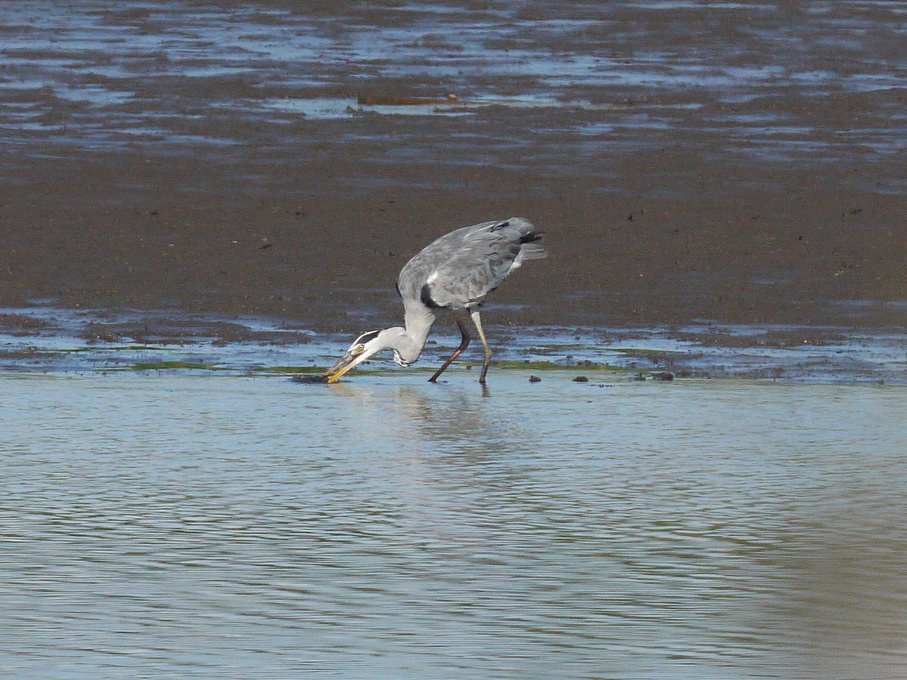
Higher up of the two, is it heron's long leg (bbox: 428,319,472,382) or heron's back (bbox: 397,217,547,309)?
heron's back (bbox: 397,217,547,309)

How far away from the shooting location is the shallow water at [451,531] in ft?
16.2

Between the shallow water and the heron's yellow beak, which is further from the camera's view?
the heron's yellow beak

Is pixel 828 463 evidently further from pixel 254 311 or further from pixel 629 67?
pixel 629 67

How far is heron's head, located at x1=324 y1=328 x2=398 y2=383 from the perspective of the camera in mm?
10188

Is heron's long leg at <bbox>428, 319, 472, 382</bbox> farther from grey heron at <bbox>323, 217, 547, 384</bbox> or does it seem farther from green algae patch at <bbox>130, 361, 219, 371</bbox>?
green algae patch at <bbox>130, 361, 219, 371</bbox>

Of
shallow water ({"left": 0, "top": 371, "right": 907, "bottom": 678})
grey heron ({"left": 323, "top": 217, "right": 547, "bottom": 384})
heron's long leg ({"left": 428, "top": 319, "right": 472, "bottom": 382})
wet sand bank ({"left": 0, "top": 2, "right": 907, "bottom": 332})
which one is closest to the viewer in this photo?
shallow water ({"left": 0, "top": 371, "right": 907, "bottom": 678})

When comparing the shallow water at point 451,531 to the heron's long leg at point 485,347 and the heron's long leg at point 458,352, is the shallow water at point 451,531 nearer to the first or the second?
the heron's long leg at point 485,347

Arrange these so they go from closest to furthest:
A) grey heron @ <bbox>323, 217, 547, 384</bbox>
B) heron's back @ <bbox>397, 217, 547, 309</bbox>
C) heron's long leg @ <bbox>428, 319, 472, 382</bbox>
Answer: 1. grey heron @ <bbox>323, 217, 547, 384</bbox>
2. heron's long leg @ <bbox>428, 319, 472, 382</bbox>
3. heron's back @ <bbox>397, 217, 547, 309</bbox>

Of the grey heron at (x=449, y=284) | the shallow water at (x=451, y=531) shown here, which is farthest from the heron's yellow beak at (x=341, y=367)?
the shallow water at (x=451, y=531)

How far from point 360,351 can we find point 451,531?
12.8 feet

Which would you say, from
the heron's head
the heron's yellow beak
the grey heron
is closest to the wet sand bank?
the grey heron

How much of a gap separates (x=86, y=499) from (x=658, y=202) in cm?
976

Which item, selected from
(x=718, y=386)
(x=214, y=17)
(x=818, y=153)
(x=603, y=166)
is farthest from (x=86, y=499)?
(x=214, y=17)

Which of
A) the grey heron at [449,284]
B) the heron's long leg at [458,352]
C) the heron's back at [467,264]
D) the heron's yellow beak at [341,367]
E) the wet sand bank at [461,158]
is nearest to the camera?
the heron's yellow beak at [341,367]
